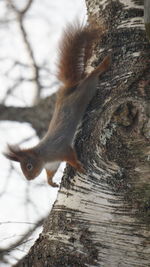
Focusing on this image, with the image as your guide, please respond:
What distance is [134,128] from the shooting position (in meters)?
1.27

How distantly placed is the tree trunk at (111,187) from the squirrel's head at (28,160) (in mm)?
180

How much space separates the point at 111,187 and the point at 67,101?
1.25ft

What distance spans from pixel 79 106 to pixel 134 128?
0.25 meters

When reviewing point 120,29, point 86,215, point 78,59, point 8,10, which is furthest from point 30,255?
point 8,10

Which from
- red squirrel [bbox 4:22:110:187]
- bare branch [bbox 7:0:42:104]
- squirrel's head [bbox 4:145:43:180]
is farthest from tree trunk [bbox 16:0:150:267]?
bare branch [bbox 7:0:42:104]

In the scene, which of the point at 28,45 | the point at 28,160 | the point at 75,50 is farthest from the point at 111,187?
the point at 28,45

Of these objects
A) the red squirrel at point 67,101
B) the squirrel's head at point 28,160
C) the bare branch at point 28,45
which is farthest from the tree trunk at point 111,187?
the bare branch at point 28,45

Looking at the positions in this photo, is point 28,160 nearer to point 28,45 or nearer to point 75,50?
point 75,50

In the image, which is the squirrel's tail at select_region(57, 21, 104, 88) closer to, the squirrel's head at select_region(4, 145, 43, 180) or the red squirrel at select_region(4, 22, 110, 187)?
the red squirrel at select_region(4, 22, 110, 187)

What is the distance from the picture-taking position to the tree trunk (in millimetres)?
1257

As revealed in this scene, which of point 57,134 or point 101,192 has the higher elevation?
point 57,134

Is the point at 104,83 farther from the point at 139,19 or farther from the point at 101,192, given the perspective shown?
the point at 101,192

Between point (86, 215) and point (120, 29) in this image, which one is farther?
point (120, 29)

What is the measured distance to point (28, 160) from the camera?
60.0 inches
